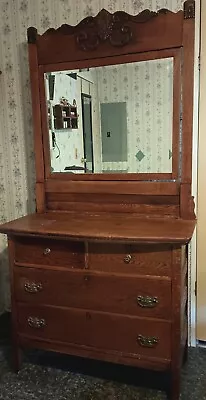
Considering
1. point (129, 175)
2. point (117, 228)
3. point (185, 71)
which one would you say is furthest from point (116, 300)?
point (185, 71)

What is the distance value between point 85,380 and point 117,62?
1.81m

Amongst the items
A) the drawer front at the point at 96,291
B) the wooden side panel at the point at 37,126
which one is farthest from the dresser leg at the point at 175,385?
the wooden side panel at the point at 37,126

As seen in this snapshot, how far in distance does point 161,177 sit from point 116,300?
73 cm

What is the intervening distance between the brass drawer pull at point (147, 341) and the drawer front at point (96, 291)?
118 millimetres

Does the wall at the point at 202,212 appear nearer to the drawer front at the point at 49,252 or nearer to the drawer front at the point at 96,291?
the drawer front at the point at 96,291

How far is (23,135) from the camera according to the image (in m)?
2.47

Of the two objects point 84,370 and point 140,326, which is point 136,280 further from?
point 84,370

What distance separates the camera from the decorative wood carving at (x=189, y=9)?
1.79 m

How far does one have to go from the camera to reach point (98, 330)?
6.02 feet

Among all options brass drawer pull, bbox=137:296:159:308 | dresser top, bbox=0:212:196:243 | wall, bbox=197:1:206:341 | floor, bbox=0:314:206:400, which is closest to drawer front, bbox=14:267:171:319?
brass drawer pull, bbox=137:296:159:308

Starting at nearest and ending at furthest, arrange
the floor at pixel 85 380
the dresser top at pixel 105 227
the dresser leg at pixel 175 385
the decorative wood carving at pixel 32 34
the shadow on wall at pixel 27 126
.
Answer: the dresser top at pixel 105 227 → the dresser leg at pixel 175 385 → the floor at pixel 85 380 → the decorative wood carving at pixel 32 34 → the shadow on wall at pixel 27 126

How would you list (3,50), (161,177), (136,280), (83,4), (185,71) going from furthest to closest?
(3,50), (83,4), (161,177), (185,71), (136,280)

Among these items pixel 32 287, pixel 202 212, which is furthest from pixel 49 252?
pixel 202 212

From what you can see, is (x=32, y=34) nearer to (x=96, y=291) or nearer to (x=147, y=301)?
(x=96, y=291)
